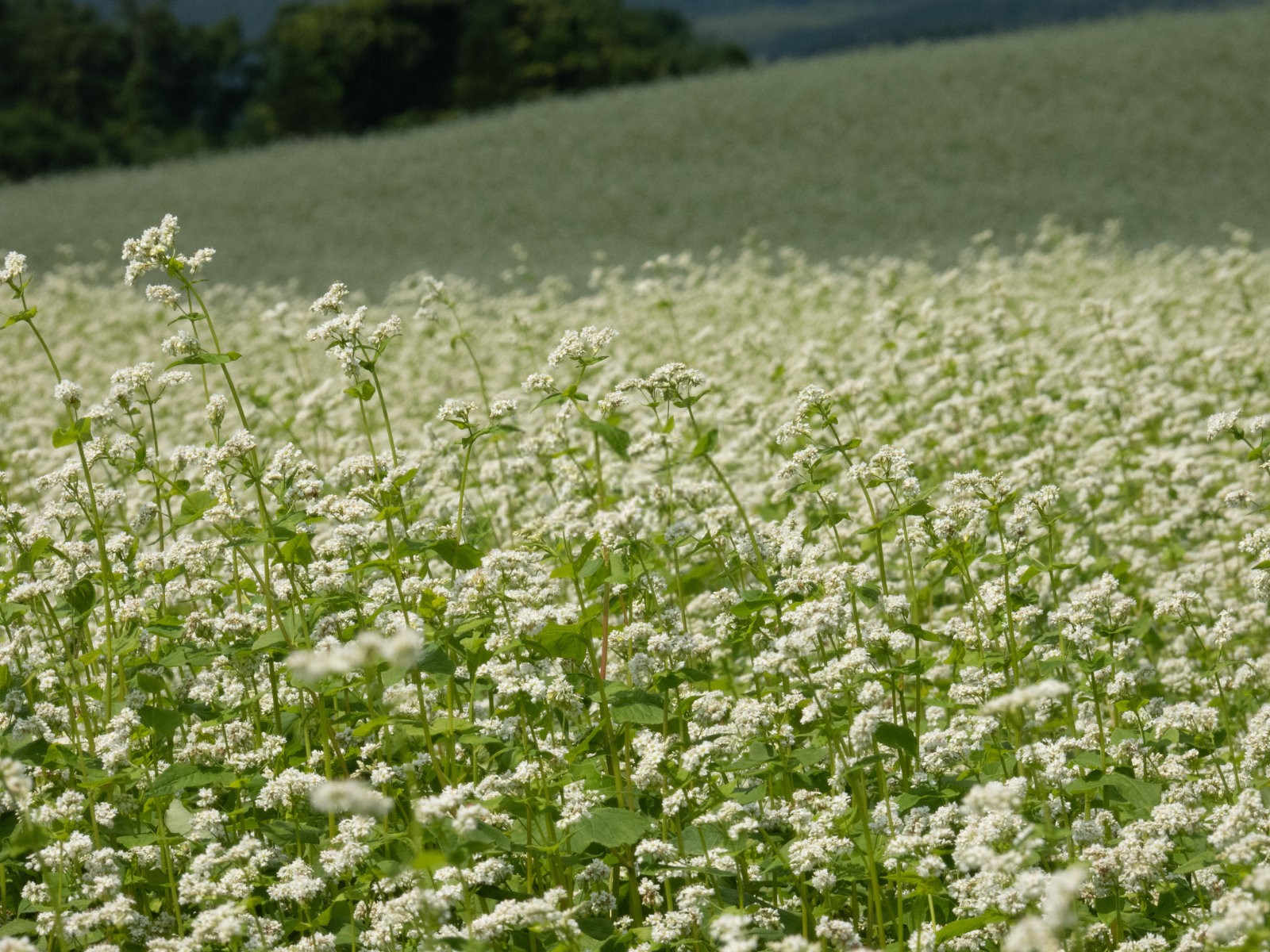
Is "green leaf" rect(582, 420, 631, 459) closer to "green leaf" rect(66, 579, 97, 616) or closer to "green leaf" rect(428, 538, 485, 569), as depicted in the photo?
"green leaf" rect(428, 538, 485, 569)

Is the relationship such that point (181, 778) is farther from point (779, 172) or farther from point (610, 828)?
point (779, 172)

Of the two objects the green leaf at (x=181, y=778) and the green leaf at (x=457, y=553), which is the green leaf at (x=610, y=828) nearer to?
the green leaf at (x=457, y=553)

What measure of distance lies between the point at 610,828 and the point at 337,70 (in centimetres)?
6459

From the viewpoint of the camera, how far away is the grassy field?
2327cm

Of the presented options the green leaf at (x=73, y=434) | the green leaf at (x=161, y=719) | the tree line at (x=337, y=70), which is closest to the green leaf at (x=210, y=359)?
the green leaf at (x=73, y=434)

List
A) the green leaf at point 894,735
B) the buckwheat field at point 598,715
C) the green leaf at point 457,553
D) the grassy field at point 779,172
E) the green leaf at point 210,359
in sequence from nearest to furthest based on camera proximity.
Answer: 1. the buckwheat field at point 598,715
2. the green leaf at point 894,735
3. the green leaf at point 457,553
4. the green leaf at point 210,359
5. the grassy field at point 779,172

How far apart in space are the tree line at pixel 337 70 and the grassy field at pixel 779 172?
22.9 metres

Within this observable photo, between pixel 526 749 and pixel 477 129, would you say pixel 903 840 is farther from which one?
pixel 477 129

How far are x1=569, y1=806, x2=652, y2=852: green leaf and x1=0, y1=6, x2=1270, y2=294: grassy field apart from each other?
16.4 m

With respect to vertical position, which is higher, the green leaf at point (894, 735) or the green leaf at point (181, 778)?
the green leaf at point (894, 735)

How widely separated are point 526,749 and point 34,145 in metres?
58.8

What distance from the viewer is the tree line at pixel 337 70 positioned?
6025 centimetres

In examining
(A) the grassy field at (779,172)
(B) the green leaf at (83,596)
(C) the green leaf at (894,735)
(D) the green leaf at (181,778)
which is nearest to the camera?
(C) the green leaf at (894,735)

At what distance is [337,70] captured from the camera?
6288 cm
